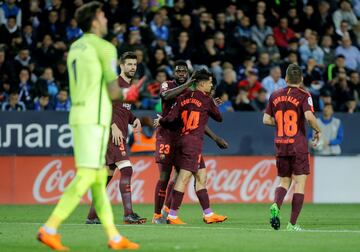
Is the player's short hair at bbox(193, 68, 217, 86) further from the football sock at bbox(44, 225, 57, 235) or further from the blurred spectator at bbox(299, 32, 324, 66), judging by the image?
the blurred spectator at bbox(299, 32, 324, 66)

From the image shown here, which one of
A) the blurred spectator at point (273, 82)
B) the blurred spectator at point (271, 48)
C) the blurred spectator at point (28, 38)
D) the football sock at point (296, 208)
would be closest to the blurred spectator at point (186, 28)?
the blurred spectator at point (271, 48)

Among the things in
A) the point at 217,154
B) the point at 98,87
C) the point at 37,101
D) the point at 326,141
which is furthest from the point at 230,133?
the point at 98,87

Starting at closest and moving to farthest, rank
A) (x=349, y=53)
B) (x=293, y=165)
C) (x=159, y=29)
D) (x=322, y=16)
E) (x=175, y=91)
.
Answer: (x=293, y=165) → (x=175, y=91) → (x=159, y=29) → (x=349, y=53) → (x=322, y=16)

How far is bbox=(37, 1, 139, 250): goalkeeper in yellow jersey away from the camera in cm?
962

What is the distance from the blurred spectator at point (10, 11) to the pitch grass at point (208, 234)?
6.67 m

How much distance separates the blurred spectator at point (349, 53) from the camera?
25609 millimetres

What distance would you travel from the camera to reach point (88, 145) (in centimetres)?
966

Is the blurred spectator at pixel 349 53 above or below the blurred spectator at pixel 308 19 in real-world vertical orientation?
below

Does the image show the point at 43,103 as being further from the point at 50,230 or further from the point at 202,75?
the point at 50,230

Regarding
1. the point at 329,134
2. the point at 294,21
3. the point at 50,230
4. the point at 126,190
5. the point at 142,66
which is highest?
A: the point at 294,21

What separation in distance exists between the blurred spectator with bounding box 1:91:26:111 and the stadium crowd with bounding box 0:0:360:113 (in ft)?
0.07

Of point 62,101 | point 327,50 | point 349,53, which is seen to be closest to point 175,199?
point 62,101

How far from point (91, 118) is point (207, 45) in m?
14.5

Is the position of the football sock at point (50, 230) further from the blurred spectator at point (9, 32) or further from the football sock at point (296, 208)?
the blurred spectator at point (9, 32)
